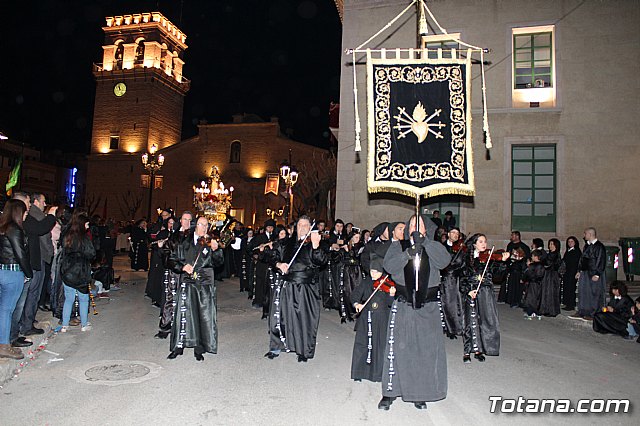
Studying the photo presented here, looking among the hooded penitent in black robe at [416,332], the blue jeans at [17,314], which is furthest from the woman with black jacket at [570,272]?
the blue jeans at [17,314]

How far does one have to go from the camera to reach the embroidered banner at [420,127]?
710 cm

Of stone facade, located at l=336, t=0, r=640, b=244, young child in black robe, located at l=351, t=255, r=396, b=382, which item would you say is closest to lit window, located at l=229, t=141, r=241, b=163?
stone facade, located at l=336, t=0, r=640, b=244

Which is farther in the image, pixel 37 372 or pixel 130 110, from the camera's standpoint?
pixel 130 110

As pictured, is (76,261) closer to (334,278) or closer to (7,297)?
(7,297)

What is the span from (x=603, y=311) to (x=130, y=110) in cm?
4555

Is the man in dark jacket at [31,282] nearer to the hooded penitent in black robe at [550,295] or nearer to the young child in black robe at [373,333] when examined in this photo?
the young child in black robe at [373,333]

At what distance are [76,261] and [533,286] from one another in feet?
31.7

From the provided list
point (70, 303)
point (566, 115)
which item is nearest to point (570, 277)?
point (566, 115)

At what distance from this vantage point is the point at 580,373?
6.44 meters

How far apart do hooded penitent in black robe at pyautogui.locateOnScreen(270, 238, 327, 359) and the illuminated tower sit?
136 ft

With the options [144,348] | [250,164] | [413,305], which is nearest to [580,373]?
[413,305]

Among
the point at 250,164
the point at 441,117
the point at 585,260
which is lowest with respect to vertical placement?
the point at 585,260

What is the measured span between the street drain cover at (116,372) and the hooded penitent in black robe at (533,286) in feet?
27.7

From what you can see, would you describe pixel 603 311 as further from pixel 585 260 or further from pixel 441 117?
pixel 441 117
